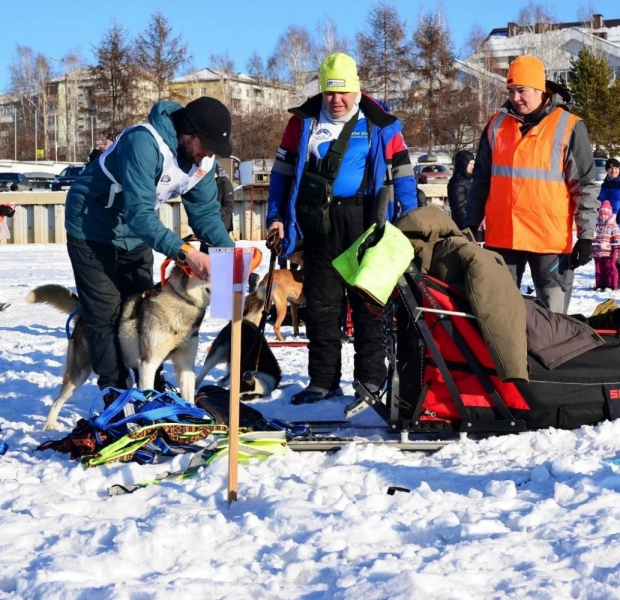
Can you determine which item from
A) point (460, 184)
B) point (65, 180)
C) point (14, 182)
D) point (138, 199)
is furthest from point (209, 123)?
point (14, 182)

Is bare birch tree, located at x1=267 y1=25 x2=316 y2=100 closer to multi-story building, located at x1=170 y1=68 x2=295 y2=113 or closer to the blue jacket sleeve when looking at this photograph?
multi-story building, located at x1=170 y1=68 x2=295 y2=113

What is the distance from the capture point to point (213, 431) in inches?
159

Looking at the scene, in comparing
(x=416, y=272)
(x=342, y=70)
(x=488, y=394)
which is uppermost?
(x=342, y=70)

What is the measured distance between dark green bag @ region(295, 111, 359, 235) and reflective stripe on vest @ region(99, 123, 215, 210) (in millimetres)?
605

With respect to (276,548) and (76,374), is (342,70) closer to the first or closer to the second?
(76,374)

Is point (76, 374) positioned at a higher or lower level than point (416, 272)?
lower

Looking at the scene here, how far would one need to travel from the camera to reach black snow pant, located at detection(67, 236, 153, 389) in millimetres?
4469

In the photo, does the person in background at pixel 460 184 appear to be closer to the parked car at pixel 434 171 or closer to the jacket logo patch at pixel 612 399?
the jacket logo patch at pixel 612 399

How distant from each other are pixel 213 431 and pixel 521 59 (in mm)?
2439

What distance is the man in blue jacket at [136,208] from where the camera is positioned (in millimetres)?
4074

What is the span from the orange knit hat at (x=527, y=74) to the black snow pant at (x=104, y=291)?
82.9 inches

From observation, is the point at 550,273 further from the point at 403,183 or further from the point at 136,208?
the point at 136,208

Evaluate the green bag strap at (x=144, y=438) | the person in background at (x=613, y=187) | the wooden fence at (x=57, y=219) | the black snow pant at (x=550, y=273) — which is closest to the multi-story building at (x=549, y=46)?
the wooden fence at (x=57, y=219)

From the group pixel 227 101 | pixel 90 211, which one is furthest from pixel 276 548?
pixel 227 101
